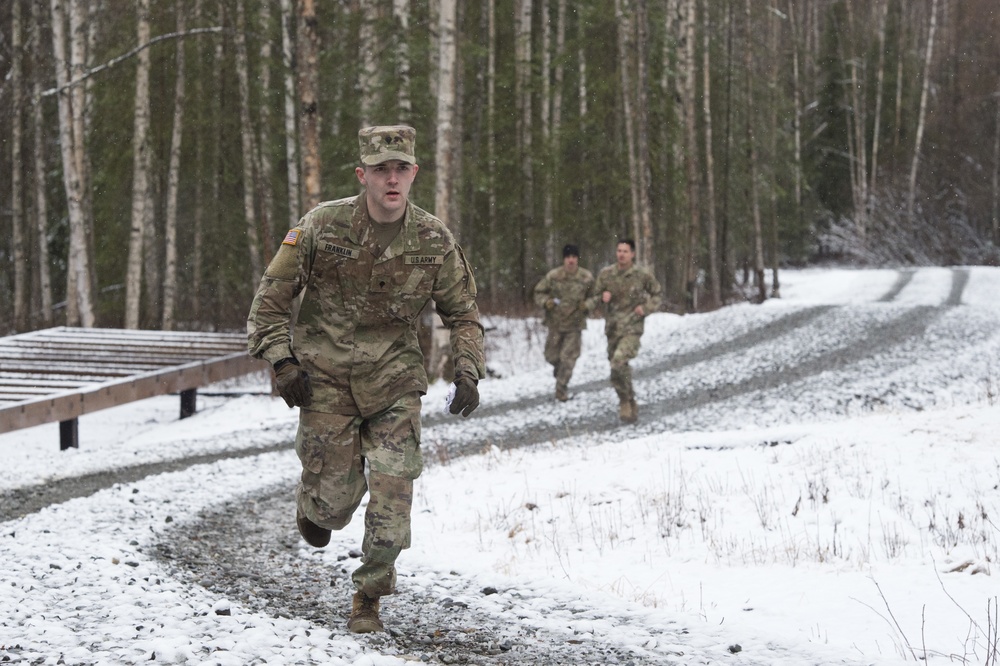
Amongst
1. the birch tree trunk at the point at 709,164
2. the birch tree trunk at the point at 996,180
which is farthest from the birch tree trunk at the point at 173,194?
the birch tree trunk at the point at 996,180

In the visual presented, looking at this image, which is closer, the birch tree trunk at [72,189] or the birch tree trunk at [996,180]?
the birch tree trunk at [72,189]

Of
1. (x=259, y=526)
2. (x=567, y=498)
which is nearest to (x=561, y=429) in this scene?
(x=567, y=498)

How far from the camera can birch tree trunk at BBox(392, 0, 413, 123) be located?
55.0 ft

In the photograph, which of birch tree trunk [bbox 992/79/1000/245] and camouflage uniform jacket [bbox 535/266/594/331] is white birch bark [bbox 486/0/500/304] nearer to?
camouflage uniform jacket [bbox 535/266/594/331]

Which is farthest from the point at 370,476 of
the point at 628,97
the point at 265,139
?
the point at 265,139

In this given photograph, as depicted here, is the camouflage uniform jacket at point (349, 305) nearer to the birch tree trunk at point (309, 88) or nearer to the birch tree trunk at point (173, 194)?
the birch tree trunk at point (309, 88)

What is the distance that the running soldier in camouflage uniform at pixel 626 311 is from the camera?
12477 millimetres

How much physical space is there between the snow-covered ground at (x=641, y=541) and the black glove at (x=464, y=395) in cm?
114

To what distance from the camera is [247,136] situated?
22.4 m

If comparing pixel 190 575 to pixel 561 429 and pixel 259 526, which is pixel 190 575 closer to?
pixel 259 526

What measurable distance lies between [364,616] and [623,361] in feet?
26.5

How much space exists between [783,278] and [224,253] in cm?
2597

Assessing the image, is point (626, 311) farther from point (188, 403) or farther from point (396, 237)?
point (396, 237)

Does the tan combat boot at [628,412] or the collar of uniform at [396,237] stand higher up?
the collar of uniform at [396,237]
